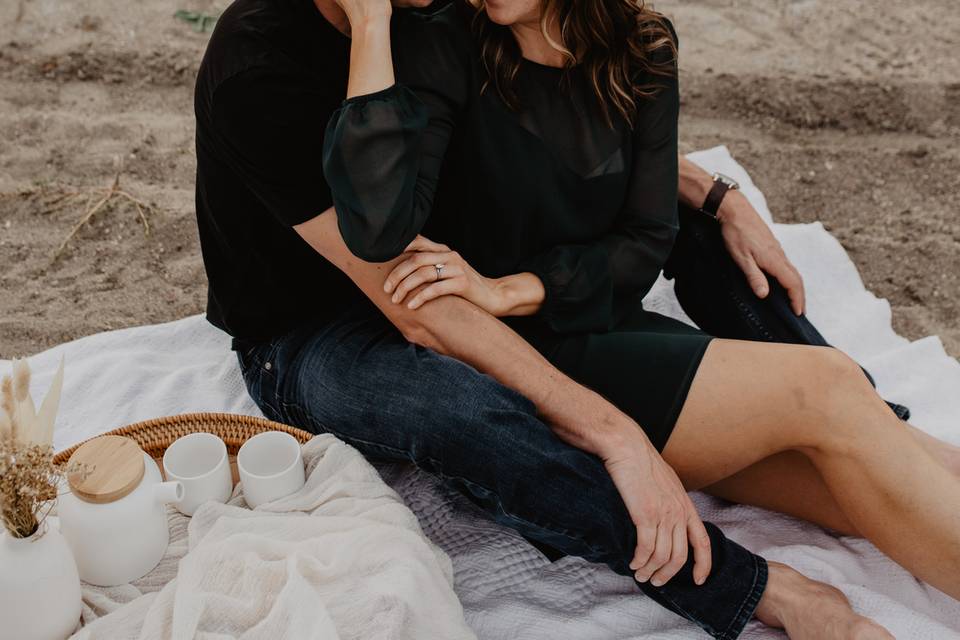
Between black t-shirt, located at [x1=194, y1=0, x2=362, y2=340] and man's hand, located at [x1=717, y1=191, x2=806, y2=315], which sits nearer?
black t-shirt, located at [x1=194, y1=0, x2=362, y2=340]

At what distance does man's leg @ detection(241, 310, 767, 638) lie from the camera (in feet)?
5.87

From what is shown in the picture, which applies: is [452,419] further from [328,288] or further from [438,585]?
[328,288]

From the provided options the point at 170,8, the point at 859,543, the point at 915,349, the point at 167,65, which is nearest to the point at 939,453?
the point at 859,543

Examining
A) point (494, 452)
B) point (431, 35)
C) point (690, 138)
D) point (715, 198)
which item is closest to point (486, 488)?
point (494, 452)

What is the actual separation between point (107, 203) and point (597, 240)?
211 centimetres

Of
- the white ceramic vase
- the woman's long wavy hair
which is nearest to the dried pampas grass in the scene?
the white ceramic vase

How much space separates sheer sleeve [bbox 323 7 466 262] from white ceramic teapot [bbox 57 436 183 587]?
57cm

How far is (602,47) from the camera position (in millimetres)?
2021

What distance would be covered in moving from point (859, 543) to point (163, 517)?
1.51 meters

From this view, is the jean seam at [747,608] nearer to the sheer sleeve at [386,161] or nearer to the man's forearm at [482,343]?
the man's forearm at [482,343]

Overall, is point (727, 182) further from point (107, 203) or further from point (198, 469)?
point (107, 203)

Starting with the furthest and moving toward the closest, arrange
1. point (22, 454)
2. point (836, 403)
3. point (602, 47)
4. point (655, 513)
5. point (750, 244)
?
point (750, 244) < point (602, 47) < point (836, 403) < point (655, 513) < point (22, 454)

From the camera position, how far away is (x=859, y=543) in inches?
83.7

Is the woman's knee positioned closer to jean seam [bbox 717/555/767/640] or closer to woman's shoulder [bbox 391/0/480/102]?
jean seam [bbox 717/555/767/640]
